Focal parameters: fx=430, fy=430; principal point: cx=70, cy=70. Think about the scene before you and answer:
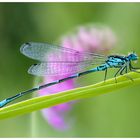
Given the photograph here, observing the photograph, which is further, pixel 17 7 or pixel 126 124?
pixel 17 7

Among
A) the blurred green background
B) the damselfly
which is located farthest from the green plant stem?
the blurred green background

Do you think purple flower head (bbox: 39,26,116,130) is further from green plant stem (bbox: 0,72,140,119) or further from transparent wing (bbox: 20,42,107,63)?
green plant stem (bbox: 0,72,140,119)

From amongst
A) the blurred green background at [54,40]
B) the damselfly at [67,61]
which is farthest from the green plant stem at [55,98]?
the blurred green background at [54,40]

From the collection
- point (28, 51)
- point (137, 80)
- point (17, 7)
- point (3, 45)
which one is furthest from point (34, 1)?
point (137, 80)

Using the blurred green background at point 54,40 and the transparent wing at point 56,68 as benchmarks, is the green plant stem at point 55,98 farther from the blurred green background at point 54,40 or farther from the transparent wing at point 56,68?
the blurred green background at point 54,40

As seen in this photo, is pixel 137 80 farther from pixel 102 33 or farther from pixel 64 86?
pixel 102 33

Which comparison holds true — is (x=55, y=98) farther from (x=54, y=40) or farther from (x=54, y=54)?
(x=54, y=40)

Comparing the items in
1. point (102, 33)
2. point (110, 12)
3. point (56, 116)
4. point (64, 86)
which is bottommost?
point (56, 116)
